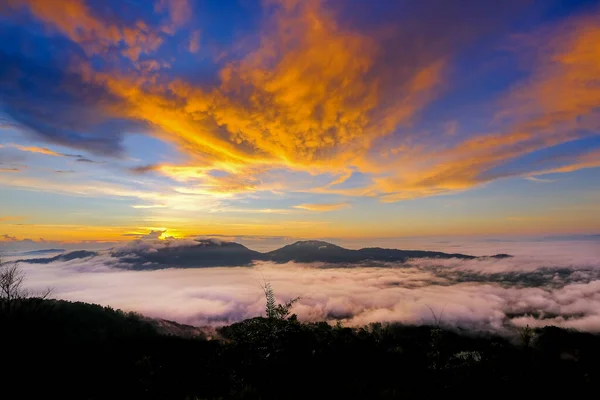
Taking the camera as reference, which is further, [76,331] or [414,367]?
[76,331]

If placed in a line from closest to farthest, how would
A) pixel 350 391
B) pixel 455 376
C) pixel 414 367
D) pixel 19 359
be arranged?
pixel 350 391 → pixel 455 376 → pixel 414 367 → pixel 19 359

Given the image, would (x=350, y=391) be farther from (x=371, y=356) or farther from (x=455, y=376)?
(x=371, y=356)

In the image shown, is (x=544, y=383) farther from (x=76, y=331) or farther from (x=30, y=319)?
(x=76, y=331)

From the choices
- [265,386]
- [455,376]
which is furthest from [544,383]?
[265,386]

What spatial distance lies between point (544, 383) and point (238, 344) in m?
10.6

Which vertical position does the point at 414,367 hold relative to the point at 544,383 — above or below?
below

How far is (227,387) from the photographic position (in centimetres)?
1066

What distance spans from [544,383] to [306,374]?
722cm

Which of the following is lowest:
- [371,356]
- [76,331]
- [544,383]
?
[76,331]

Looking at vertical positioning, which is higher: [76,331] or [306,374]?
[306,374]

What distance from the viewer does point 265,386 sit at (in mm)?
10070

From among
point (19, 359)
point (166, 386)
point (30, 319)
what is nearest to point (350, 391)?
point (166, 386)

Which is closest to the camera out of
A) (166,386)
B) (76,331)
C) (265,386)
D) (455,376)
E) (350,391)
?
(350,391)

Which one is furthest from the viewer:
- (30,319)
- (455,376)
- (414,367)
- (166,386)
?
(30,319)
